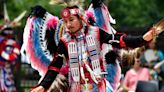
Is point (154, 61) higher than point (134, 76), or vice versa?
Result: point (154, 61)

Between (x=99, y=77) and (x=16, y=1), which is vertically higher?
(x=16, y=1)

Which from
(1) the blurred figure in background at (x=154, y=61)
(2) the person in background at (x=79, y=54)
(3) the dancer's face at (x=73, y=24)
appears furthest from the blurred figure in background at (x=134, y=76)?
(3) the dancer's face at (x=73, y=24)

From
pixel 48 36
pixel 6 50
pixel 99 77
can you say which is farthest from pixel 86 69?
pixel 6 50

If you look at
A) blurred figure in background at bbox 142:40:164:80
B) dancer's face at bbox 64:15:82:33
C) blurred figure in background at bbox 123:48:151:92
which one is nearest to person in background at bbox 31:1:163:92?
dancer's face at bbox 64:15:82:33

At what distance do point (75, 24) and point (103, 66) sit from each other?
0.55 meters

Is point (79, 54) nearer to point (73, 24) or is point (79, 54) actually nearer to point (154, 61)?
point (73, 24)

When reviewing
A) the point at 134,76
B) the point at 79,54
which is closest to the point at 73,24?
the point at 79,54

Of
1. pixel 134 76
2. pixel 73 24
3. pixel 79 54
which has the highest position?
pixel 73 24

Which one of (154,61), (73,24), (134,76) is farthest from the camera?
(154,61)

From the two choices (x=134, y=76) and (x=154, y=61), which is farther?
(x=154, y=61)

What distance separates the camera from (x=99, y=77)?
6703 mm

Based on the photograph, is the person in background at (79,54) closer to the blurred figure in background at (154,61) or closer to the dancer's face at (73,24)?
the dancer's face at (73,24)

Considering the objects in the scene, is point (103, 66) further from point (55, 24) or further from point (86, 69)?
point (55, 24)

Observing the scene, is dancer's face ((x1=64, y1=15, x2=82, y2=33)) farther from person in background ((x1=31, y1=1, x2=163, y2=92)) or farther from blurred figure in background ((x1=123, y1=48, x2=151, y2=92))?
blurred figure in background ((x1=123, y1=48, x2=151, y2=92))
